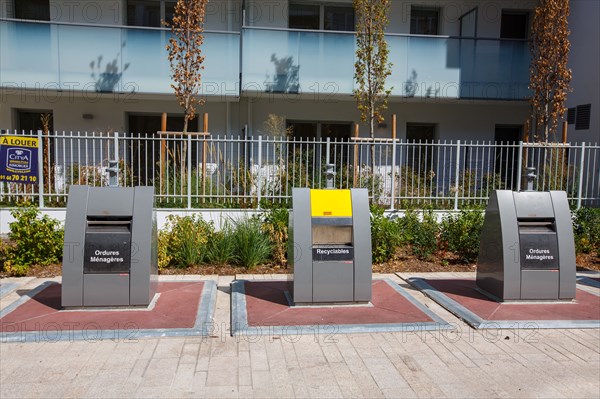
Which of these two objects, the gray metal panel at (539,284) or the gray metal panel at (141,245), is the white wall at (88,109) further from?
the gray metal panel at (539,284)

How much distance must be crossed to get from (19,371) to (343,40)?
36.7 ft

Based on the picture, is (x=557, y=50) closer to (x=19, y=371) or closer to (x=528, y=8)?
(x=528, y=8)

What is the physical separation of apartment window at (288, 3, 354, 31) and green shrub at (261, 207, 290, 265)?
8.05 metres

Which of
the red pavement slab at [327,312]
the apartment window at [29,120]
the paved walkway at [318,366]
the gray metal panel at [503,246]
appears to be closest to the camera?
the paved walkway at [318,366]

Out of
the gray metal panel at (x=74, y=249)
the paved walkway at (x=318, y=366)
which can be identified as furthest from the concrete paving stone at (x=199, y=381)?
the gray metal panel at (x=74, y=249)

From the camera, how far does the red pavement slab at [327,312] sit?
17.7ft

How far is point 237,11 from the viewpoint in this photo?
14.0 meters

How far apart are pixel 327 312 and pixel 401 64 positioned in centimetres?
946

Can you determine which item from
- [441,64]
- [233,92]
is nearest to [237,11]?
[233,92]

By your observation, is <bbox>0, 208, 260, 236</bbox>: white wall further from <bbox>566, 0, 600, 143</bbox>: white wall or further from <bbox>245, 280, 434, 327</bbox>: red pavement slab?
<bbox>566, 0, 600, 143</bbox>: white wall

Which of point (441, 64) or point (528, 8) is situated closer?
point (441, 64)

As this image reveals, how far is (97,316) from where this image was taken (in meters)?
5.41

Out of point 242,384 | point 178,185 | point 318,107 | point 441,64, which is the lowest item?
point 242,384

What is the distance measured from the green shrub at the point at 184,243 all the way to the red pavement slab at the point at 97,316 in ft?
5.79
